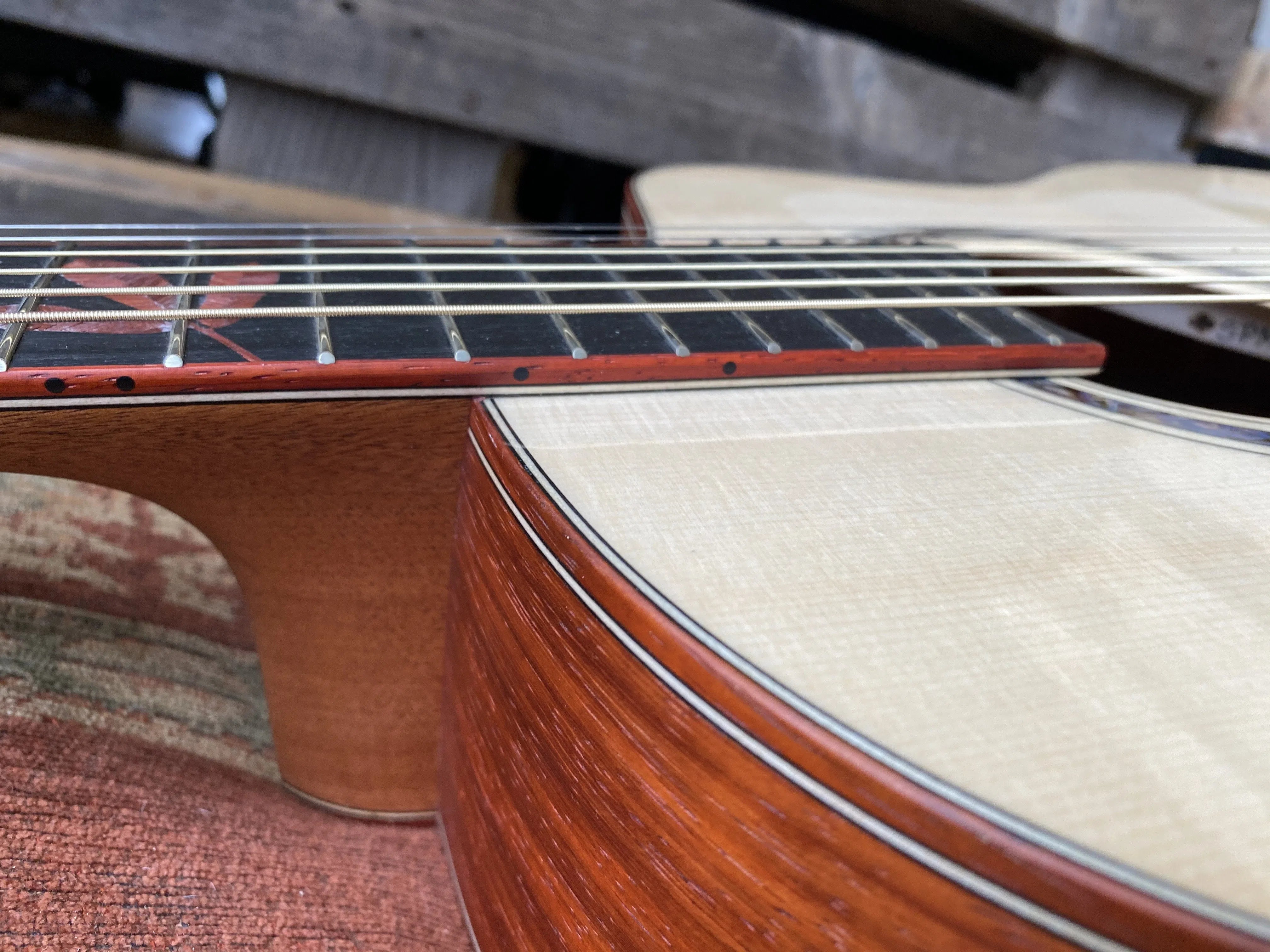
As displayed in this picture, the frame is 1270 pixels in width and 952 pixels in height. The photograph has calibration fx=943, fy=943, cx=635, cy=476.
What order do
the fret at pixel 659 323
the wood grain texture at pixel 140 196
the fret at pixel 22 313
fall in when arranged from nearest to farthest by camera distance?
the fret at pixel 22 313, the fret at pixel 659 323, the wood grain texture at pixel 140 196

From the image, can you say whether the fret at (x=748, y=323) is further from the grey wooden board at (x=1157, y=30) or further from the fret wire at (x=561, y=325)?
the grey wooden board at (x=1157, y=30)

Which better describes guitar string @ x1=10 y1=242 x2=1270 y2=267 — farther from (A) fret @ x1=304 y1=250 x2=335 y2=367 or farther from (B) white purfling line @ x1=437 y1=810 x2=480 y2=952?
(B) white purfling line @ x1=437 y1=810 x2=480 y2=952

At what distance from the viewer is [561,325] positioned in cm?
55

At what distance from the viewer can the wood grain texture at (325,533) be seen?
0.48 m

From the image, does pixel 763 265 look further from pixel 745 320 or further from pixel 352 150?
pixel 352 150

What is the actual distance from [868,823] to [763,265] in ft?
1.56

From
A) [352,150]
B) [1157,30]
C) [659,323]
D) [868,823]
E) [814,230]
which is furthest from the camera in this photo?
[1157,30]

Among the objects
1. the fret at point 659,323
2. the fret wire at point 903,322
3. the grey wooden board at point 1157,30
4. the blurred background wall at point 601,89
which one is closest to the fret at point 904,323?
the fret wire at point 903,322

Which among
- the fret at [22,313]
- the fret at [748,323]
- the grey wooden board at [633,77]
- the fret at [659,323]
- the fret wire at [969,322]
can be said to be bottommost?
the fret at [22,313]

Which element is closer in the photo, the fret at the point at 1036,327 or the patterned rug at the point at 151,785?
the patterned rug at the point at 151,785

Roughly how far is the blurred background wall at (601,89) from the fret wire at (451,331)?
0.61 m

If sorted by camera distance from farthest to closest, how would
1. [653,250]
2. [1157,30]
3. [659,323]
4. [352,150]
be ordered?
[1157,30]
[352,150]
[653,250]
[659,323]

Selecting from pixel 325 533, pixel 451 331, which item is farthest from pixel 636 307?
pixel 325 533

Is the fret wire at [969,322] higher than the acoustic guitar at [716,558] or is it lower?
higher
